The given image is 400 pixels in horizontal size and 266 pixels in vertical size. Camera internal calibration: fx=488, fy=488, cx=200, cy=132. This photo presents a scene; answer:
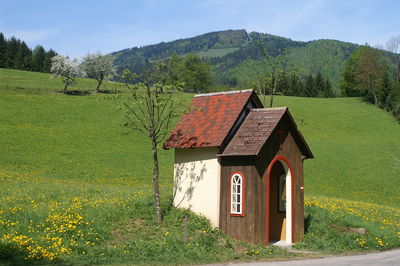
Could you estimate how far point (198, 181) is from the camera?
2066cm

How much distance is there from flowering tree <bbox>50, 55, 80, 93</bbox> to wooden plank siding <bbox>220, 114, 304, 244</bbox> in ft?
223

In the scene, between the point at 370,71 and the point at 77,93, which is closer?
the point at 77,93

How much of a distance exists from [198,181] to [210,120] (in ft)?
9.15

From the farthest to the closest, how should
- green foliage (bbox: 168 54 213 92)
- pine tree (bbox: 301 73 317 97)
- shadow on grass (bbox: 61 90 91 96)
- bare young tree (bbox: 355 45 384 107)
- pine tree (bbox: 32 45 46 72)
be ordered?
pine tree (bbox: 32 45 46 72), green foliage (bbox: 168 54 213 92), pine tree (bbox: 301 73 317 97), bare young tree (bbox: 355 45 384 107), shadow on grass (bbox: 61 90 91 96)

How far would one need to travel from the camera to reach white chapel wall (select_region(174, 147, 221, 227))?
20.0m

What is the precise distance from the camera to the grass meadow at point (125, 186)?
666 inches

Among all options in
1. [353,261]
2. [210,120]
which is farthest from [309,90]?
[353,261]

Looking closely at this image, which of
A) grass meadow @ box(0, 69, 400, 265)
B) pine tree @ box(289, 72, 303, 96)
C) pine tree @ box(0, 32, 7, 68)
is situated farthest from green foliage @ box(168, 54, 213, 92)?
pine tree @ box(0, 32, 7, 68)

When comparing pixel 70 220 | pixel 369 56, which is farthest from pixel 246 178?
pixel 369 56

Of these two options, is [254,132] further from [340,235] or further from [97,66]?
[97,66]

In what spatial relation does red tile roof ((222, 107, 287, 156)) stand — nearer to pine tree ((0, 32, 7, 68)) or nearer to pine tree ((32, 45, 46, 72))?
pine tree ((0, 32, 7, 68))

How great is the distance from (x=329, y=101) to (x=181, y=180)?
71.9 metres

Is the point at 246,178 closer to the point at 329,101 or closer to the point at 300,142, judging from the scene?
the point at 300,142

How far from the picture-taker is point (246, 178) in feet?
63.4
